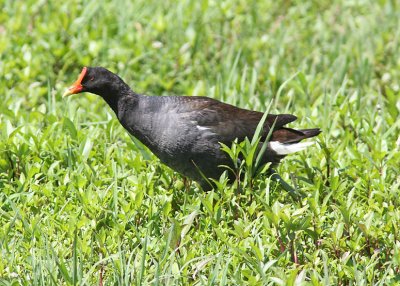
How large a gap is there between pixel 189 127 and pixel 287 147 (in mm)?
605

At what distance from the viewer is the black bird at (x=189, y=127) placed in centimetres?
482

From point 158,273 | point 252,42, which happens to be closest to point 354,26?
Result: point 252,42

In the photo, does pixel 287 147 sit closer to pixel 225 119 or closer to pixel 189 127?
pixel 225 119

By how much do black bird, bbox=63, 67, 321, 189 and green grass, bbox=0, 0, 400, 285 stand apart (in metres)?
0.15

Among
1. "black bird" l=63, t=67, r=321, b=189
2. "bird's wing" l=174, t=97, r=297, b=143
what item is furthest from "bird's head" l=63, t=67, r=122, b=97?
"bird's wing" l=174, t=97, r=297, b=143

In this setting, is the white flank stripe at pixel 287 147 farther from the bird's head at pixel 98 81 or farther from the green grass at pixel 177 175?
the bird's head at pixel 98 81

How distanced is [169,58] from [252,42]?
0.77 meters

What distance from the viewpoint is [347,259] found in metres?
3.89

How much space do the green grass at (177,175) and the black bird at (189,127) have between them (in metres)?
0.15

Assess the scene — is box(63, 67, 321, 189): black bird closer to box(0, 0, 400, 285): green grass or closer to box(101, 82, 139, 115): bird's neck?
box(101, 82, 139, 115): bird's neck

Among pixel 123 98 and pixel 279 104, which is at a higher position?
pixel 123 98

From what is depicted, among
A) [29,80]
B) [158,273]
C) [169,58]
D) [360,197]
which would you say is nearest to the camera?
[158,273]

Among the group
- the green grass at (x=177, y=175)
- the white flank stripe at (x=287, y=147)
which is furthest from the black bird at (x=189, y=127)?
the green grass at (x=177, y=175)

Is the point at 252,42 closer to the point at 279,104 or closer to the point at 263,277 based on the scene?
the point at 279,104
